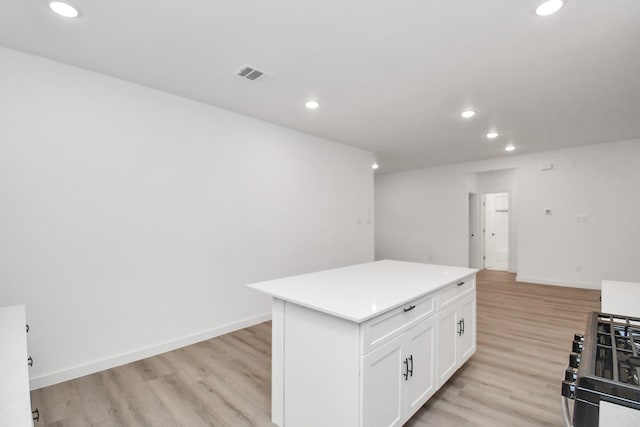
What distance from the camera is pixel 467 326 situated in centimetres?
264

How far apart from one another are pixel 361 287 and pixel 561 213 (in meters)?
5.78

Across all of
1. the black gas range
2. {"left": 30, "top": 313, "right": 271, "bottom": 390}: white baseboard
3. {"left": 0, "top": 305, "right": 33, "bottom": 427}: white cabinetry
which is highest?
the black gas range

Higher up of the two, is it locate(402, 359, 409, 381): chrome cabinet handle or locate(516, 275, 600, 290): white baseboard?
locate(402, 359, 409, 381): chrome cabinet handle

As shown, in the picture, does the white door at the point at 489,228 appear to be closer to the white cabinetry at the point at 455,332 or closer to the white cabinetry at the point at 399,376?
the white cabinetry at the point at 455,332

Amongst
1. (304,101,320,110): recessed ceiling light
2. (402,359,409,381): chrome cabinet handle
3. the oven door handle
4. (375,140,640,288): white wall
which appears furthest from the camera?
(375,140,640,288): white wall

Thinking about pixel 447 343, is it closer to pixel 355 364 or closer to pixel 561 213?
pixel 355 364

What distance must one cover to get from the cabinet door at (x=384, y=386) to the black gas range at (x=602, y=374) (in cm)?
80

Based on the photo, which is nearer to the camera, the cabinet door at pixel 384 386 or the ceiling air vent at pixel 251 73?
the cabinet door at pixel 384 386

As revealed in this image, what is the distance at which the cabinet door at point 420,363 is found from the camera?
186cm

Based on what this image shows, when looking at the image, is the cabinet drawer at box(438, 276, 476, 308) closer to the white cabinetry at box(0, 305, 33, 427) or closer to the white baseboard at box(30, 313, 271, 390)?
the white cabinetry at box(0, 305, 33, 427)

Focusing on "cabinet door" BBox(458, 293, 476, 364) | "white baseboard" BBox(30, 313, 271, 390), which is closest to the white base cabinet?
"cabinet door" BBox(458, 293, 476, 364)

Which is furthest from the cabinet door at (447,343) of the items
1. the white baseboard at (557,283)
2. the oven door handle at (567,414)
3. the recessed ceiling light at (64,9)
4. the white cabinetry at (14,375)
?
the white baseboard at (557,283)

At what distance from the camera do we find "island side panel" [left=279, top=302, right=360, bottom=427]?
1543 millimetres

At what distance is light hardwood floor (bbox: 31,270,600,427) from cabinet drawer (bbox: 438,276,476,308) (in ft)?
2.23
